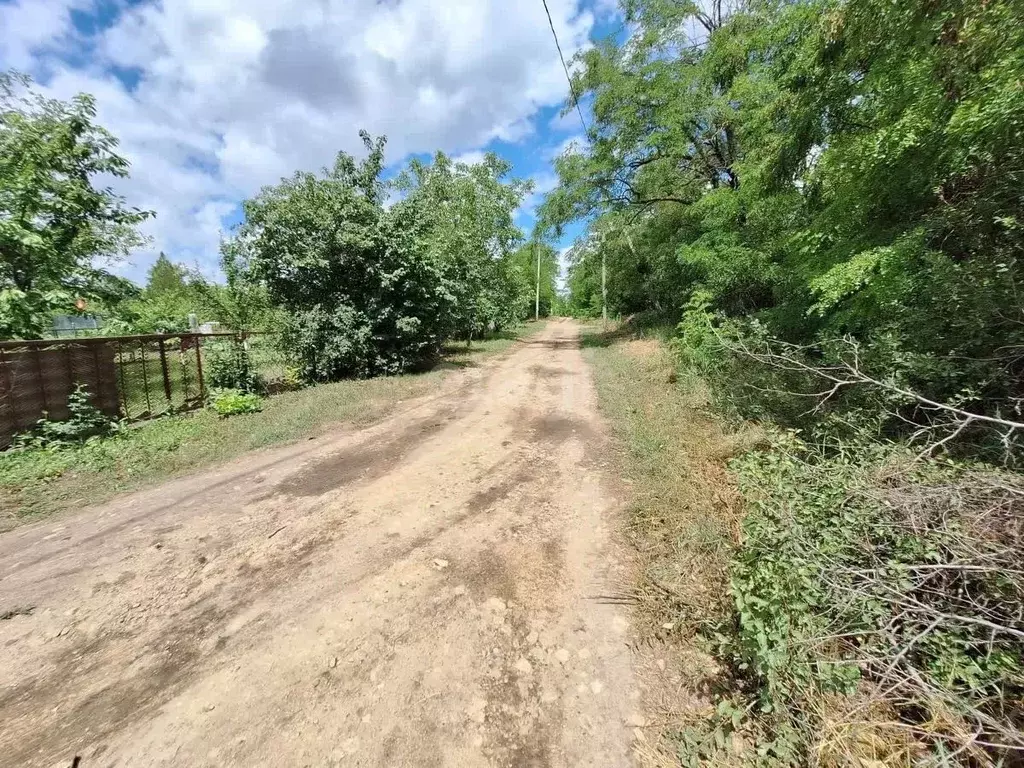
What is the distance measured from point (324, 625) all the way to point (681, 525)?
2786 millimetres

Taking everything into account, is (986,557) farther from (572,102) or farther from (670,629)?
(572,102)

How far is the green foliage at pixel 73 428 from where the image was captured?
18.1 feet

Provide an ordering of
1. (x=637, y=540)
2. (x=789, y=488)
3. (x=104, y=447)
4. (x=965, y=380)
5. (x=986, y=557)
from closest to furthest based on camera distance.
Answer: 1. (x=986, y=557)
2. (x=789, y=488)
3. (x=965, y=380)
4. (x=637, y=540)
5. (x=104, y=447)

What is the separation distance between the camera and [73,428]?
581 centimetres

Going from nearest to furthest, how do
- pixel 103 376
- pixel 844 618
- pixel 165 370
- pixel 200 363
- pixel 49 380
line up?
pixel 844 618 < pixel 49 380 < pixel 103 376 < pixel 165 370 < pixel 200 363

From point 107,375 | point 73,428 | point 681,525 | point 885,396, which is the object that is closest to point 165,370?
point 107,375

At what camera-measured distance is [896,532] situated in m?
2.20

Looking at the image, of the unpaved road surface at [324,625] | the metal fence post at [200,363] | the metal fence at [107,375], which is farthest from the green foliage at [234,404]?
the unpaved road surface at [324,625]

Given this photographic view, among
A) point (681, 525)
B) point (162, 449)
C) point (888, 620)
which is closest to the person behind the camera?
point (888, 620)

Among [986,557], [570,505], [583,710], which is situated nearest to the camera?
Result: [986,557]

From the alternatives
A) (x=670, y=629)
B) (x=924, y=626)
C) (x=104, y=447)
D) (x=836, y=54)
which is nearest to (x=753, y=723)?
(x=670, y=629)

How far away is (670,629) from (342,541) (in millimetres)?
2612

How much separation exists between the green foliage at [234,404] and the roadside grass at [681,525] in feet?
21.0

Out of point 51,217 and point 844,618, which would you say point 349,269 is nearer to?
point 51,217
